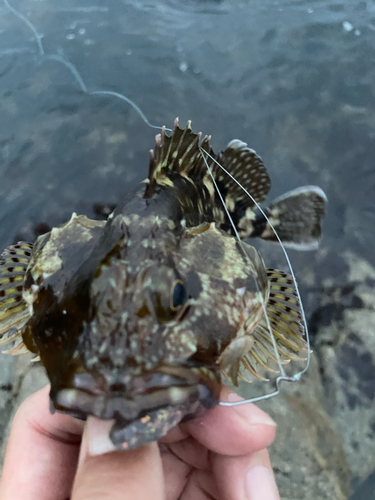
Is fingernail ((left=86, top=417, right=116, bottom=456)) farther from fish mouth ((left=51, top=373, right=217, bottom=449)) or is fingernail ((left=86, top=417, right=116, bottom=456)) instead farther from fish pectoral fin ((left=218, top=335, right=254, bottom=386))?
fish pectoral fin ((left=218, top=335, right=254, bottom=386))

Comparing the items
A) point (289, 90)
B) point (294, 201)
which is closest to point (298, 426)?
point (294, 201)

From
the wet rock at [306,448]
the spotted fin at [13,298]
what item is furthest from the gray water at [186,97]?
the spotted fin at [13,298]

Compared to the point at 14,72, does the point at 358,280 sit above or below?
below

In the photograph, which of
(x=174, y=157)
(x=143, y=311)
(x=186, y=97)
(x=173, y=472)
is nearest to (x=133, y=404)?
(x=143, y=311)

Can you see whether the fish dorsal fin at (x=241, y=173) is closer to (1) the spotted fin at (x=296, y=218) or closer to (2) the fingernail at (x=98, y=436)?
(1) the spotted fin at (x=296, y=218)

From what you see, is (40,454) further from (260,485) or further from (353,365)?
(353,365)

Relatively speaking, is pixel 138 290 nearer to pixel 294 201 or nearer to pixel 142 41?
pixel 294 201

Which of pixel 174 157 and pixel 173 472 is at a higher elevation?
pixel 174 157
